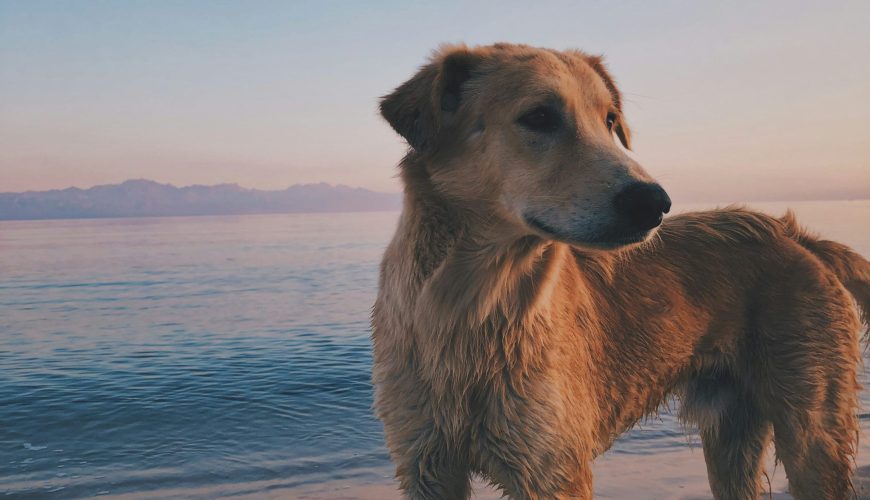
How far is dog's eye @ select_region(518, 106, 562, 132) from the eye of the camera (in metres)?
3.39

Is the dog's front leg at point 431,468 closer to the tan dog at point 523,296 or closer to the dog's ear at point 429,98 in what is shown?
the tan dog at point 523,296

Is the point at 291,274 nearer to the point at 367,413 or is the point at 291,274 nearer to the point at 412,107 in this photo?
the point at 367,413

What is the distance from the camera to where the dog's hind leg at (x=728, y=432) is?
4945mm

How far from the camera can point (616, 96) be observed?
4.52 metres

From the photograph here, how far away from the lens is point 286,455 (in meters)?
7.61

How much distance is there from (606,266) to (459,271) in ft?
4.49

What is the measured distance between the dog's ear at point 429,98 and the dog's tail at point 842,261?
2832 mm

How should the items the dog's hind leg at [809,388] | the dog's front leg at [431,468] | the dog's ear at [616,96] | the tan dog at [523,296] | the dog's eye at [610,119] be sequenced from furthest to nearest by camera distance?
the dog's hind leg at [809,388] < the dog's ear at [616,96] < the dog's eye at [610,119] < the dog's front leg at [431,468] < the tan dog at [523,296]

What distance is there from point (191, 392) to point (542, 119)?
7897 mm

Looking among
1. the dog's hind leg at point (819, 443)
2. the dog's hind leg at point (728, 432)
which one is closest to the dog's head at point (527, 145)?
the dog's hind leg at point (728, 432)

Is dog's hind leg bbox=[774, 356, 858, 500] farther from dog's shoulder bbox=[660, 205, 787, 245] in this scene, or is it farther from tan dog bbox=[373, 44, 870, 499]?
dog's shoulder bbox=[660, 205, 787, 245]

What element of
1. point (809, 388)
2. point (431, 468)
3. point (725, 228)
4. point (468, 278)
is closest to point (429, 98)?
point (468, 278)

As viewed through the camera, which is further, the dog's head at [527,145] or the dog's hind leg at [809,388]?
the dog's hind leg at [809,388]

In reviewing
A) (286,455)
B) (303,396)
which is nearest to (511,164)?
(286,455)
